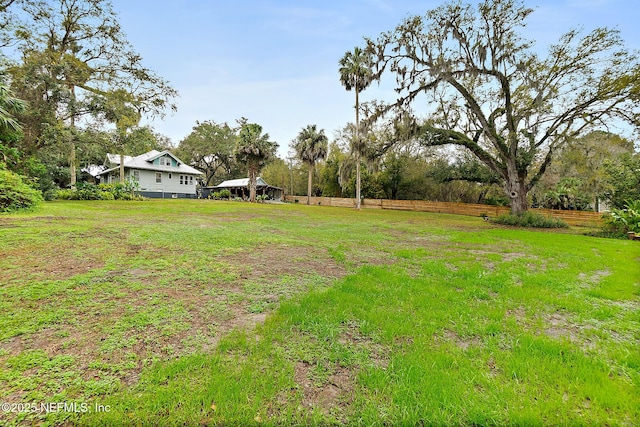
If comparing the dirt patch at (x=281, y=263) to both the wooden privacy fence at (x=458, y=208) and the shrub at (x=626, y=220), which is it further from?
the wooden privacy fence at (x=458, y=208)

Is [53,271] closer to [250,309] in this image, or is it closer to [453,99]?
[250,309]

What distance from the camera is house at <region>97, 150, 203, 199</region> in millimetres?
26672

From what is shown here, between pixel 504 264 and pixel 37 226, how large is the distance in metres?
11.1

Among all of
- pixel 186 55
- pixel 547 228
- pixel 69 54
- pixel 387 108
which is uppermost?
pixel 69 54

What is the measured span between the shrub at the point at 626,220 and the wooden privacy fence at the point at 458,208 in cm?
663

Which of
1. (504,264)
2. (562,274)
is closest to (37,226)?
(504,264)

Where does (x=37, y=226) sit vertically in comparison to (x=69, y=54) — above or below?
below

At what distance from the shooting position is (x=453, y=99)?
1568 cm

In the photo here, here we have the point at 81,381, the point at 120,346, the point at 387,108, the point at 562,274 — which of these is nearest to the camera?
the point at 81,381

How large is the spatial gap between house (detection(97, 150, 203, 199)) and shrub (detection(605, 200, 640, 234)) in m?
34.3

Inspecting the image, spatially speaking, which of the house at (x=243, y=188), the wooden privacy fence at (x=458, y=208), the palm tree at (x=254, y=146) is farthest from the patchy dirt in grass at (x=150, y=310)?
the house at (x=243, y=188)

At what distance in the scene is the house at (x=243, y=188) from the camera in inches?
1424

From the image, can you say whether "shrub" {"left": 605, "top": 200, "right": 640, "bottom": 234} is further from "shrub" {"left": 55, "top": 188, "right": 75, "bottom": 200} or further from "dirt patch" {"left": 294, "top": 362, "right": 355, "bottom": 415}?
"shrub" {"left": 55, "top": 188, "right": 75, "bottom": 200}

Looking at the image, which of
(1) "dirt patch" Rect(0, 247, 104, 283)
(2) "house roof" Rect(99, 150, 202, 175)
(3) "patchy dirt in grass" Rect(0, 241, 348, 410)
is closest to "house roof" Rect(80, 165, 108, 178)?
(2) "house roof" Rect(99, 150, 202, 175)
